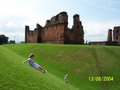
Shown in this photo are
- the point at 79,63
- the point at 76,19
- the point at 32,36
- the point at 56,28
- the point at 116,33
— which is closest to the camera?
the point at 79,63

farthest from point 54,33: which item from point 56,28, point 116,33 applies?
point 116,33

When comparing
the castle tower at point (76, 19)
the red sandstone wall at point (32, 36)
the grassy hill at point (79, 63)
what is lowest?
the grassy hill at point (79, 63)

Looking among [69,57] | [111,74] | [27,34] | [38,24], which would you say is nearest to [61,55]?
[69,57]

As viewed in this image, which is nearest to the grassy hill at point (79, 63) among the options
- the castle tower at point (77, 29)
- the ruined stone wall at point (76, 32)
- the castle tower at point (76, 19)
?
the ruined stone wall at point (76, 32)

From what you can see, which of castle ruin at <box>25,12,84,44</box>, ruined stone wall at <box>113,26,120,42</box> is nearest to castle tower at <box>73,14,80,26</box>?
castle ruin at <box>25,12,84,44</box>

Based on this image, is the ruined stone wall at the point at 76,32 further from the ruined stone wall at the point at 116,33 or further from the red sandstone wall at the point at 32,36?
the ruined stone wall at the point at 116,33

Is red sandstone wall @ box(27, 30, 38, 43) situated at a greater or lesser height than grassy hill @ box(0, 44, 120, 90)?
greater

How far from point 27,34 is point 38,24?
38.3ft

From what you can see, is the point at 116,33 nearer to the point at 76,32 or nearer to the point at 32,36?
the point at 32,36

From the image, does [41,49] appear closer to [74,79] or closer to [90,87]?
[74,79]

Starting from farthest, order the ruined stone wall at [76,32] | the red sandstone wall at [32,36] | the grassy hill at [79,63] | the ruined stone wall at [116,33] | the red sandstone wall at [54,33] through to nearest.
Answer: the ruined stone wall at [116,33], the red sandstone wall at [32,36], the ruined stone wall at [76,32], the red sandstone wall at [54,33], the grassy hill at [79,63]

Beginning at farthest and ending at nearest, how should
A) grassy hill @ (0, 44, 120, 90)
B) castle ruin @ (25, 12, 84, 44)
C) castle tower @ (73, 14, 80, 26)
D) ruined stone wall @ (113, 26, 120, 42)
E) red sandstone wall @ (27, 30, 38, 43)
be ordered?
ruined stone wall @ (113, 26, 120, 42), red sandstone wall @ (27, 30, 38, 43), castle tower @ (73, 14, 80, 26), castle ruin @ (25, 12, 84, 44), grassy hill @ (0, 44, 120, 90)

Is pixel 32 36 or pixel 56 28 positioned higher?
pixel 56 28

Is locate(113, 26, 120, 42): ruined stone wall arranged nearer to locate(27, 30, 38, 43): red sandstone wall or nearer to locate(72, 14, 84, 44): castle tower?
locate(27, 30, 38, 43): red sandstone wall
